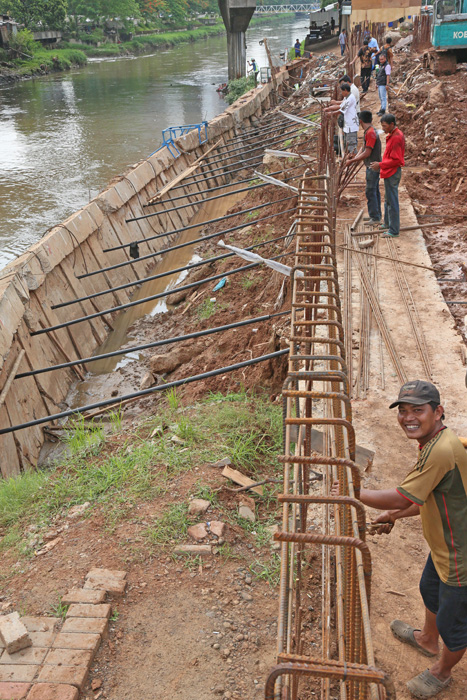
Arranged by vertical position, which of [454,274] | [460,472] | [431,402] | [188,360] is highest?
[431,402]

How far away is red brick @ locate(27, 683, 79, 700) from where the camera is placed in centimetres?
296

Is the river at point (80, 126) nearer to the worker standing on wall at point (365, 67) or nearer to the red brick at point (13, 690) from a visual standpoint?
the worker standing on wall at point (365, 67)

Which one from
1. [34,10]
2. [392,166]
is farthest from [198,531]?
[34,10]

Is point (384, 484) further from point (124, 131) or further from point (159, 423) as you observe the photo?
point (124, 131)

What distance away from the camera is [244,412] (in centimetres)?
524

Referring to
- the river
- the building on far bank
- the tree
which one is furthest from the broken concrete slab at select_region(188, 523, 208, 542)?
the tree

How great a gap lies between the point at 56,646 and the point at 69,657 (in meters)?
0.13

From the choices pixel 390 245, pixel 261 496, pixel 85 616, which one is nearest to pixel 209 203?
pixel 390 245

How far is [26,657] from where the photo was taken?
323 centimetres

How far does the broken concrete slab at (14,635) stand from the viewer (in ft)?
10.5

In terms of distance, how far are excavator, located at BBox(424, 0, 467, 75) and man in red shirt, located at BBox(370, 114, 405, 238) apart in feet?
38.8

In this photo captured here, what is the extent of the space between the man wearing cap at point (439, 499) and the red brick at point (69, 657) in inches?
67.3

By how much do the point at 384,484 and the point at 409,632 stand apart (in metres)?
1.24

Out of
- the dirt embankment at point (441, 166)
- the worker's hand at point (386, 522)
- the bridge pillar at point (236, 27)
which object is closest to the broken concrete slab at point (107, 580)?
the worker's hand at point (386, 522)
